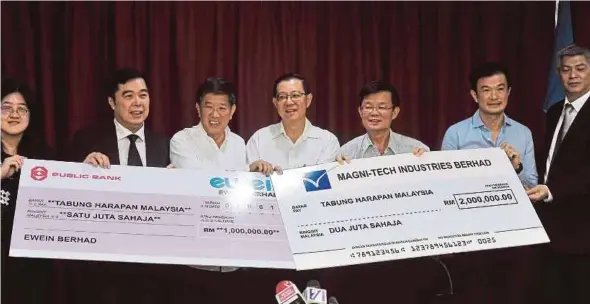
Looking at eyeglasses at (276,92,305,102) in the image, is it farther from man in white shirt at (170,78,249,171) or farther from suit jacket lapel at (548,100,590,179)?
suit jacket lapel at (548,100,590,179)

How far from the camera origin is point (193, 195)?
286cm

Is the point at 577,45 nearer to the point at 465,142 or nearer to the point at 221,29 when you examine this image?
the point at 465,142

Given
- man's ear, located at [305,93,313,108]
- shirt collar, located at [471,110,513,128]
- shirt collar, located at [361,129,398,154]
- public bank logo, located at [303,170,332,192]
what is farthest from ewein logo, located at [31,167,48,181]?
shirt collar, located at [471,110,513,128]

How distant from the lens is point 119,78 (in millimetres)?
3297

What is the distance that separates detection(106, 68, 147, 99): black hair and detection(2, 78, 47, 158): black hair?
377mm

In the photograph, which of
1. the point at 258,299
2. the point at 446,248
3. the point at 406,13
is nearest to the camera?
the point at 446,248

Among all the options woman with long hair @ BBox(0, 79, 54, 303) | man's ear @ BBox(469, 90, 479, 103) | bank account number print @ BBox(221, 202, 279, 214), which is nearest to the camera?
bank account number print @ BBox(221, 202, 279, 214)

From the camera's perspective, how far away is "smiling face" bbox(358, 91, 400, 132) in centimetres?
334

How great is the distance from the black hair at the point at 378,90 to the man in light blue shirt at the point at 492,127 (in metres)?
0.35

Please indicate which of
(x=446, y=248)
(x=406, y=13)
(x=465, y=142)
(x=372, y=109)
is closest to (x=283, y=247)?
(x=446, y=248)

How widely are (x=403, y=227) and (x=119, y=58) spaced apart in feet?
5.70

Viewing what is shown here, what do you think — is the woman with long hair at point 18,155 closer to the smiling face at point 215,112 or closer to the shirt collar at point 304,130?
the smiling face at point 215,112

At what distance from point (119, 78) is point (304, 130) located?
38.8 inches

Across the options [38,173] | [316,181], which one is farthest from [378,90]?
[38,173]
